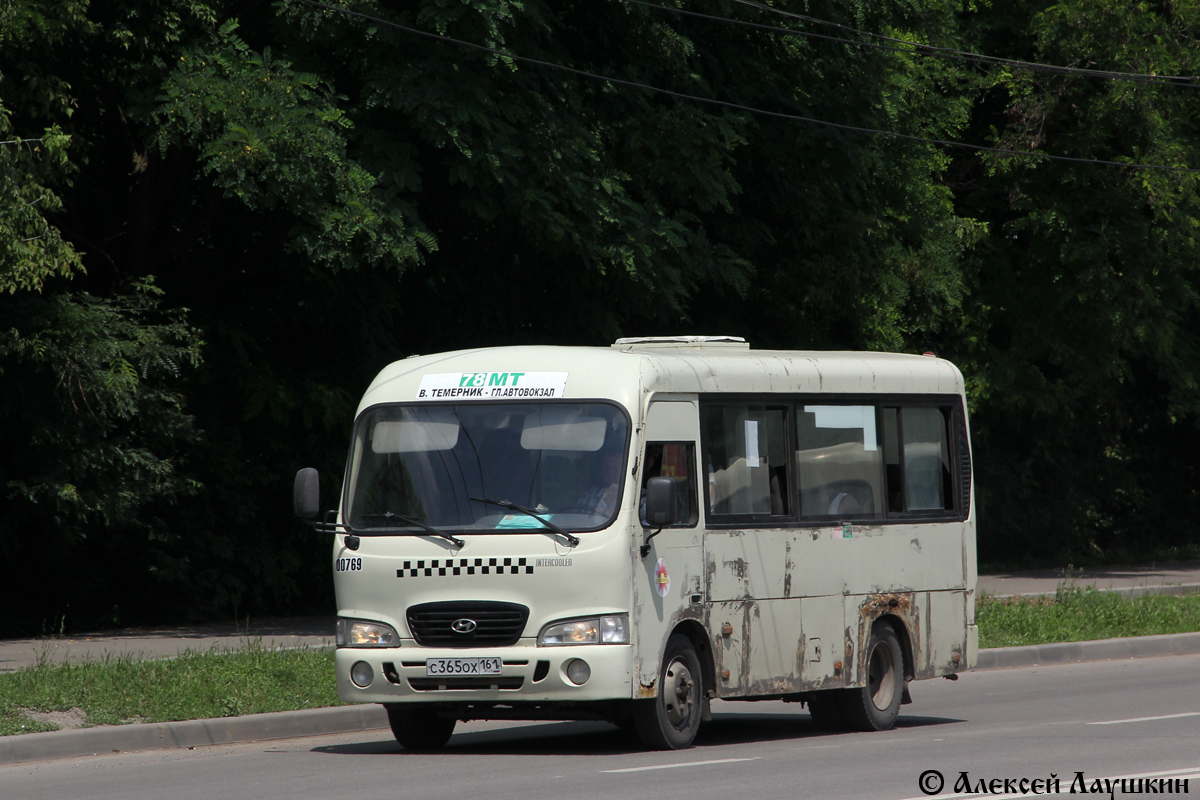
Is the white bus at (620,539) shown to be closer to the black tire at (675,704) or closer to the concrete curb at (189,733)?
the black tire at (675,704)

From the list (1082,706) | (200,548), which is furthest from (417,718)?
(200,548)

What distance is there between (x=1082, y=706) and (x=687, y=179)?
29.7ft

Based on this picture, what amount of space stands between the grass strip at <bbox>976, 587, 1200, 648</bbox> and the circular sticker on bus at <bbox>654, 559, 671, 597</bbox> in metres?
8.14

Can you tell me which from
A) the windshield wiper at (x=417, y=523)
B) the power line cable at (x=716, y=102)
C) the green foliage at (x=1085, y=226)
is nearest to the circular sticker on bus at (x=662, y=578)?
the windshield wiper at (x=417, y=523)

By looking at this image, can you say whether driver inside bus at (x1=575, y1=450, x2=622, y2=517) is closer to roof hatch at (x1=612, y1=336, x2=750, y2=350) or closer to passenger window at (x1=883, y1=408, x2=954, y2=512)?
roof hatch at (x1=612, y1=336, x2=750, y2=350)

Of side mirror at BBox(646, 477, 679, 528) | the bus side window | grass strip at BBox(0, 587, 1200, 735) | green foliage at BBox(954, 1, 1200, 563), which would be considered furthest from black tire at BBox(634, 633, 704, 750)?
green foliage at BBox(954, 1, 1200, 563)

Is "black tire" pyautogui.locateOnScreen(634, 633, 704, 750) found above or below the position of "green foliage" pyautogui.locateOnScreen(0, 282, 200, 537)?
below

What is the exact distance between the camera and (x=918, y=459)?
13164 mm

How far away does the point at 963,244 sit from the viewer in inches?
1062

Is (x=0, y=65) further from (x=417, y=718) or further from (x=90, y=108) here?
(x=417, y=718)

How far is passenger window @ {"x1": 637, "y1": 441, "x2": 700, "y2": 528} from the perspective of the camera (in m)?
11.0

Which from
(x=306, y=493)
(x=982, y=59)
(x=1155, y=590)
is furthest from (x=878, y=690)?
(x=982, y=59)

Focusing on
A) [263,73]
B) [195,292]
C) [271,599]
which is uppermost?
[263,73]

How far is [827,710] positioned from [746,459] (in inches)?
87.9
